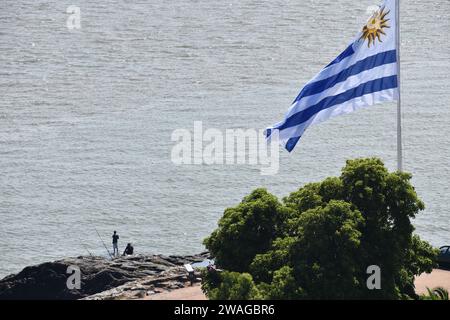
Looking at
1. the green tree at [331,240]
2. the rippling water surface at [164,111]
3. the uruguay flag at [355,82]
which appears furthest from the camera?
the rippling water surface at [164,111]

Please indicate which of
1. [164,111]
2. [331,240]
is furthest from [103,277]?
[164,111]

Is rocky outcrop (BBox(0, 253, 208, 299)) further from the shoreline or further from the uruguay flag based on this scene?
the uruguay flag

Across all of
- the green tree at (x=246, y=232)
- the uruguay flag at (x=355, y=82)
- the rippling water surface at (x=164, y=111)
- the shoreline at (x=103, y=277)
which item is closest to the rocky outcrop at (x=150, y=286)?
the shoreline at (x=103, y=277)


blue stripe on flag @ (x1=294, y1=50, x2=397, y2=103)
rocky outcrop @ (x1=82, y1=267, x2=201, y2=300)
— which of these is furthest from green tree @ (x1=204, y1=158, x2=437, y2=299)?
rocky outcrop @ (x1=82, y1=267, x2=201, y2=300)

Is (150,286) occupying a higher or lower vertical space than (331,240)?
lower

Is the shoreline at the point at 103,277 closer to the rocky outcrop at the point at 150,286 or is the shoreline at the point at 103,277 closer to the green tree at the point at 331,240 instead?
the rocky outcrop at the point at 150,286

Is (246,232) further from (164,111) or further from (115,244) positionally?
(164,111)
